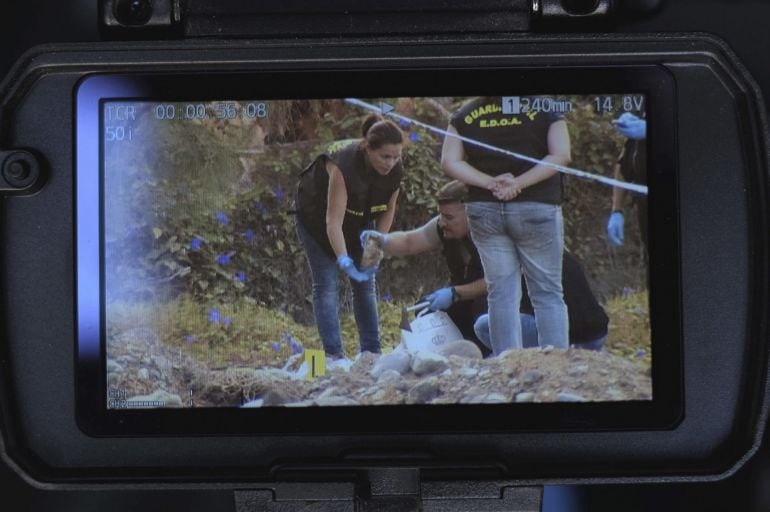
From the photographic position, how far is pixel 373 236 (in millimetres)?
712

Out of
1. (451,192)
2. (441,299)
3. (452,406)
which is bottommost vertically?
(452,406)

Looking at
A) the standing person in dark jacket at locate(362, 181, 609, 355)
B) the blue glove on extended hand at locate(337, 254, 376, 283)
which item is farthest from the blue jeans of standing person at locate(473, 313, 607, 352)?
the blue glove on extended hand at locate(337, 254, 376, 283)

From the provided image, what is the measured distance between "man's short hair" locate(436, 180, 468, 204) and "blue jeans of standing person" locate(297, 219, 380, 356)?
10cm

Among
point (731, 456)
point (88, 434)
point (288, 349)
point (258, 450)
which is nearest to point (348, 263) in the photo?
point (288, 349)

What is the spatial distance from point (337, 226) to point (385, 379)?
0.51 feet

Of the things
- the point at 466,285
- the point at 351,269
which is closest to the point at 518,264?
the point at 466,285

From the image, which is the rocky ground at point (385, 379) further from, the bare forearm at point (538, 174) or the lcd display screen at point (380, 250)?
the bare forearm at point (538, 174)

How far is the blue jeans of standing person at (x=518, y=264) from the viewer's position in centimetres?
71

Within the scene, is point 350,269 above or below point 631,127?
below

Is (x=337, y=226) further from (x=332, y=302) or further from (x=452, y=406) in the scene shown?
(x=452, y=406)

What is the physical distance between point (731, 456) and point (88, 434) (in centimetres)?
63

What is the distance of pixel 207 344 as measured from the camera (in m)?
0.72

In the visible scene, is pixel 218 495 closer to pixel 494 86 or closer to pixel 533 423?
pixel 533 423

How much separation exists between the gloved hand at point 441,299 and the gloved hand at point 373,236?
0.07 metres
